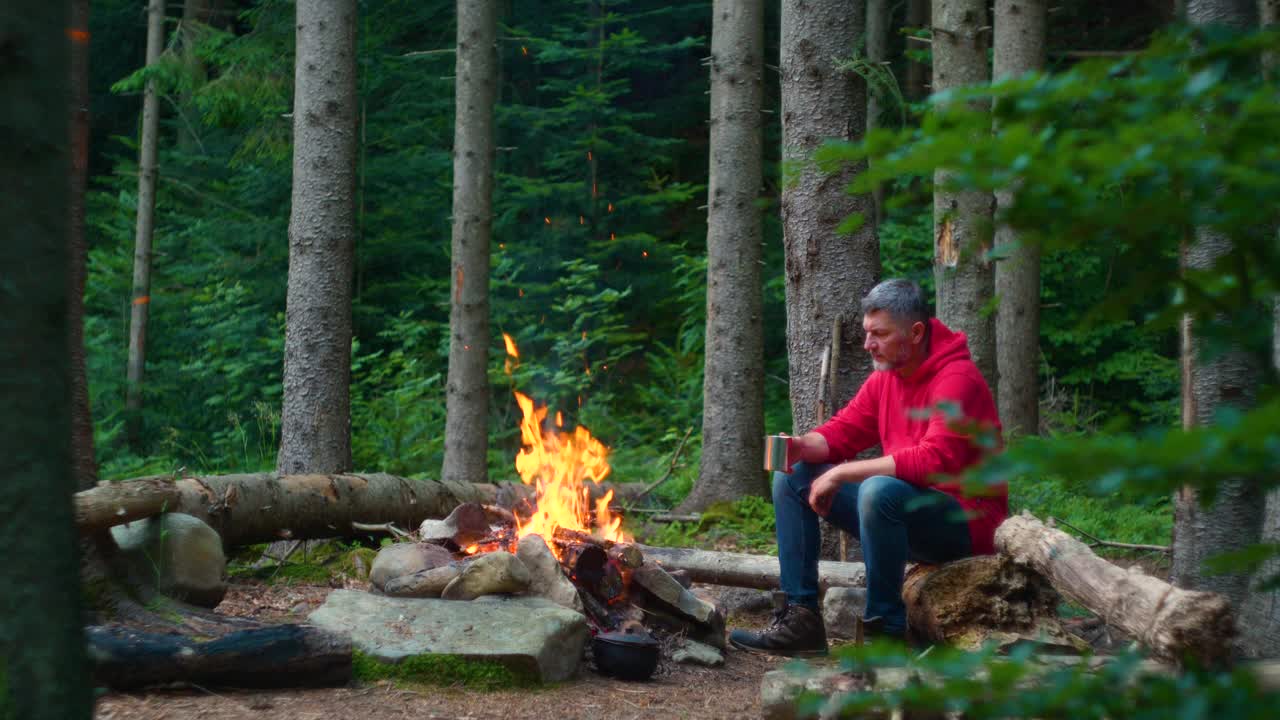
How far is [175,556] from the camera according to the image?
17.1ft

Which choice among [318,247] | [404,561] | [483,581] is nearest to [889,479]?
[483,581]

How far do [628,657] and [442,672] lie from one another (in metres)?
0.86

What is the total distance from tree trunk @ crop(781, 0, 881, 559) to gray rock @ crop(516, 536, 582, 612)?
180 cm

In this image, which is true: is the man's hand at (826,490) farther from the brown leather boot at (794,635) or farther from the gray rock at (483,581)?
the gray rock at (483,581)

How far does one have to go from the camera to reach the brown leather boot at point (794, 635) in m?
5.09

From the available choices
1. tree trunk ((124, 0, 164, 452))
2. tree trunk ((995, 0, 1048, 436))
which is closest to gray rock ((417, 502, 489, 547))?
tree trunk ((995, 0, 1048, 436))

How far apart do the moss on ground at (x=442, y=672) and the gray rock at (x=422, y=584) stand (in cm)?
77

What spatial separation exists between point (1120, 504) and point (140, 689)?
8.82 meters

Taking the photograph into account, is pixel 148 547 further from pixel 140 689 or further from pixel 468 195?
pixel 468 195

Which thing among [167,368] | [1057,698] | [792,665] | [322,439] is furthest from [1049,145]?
[167,368]

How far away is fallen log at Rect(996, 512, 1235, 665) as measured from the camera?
130 inches

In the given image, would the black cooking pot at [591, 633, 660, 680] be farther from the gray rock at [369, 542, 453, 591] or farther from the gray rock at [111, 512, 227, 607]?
the gray rock at [111, 512, 227, 607]

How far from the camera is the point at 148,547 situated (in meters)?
5.19

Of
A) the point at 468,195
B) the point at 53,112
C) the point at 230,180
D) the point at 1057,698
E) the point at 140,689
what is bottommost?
the point at 140,689
